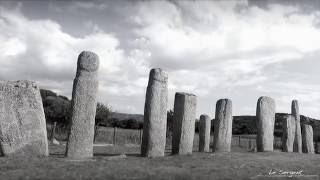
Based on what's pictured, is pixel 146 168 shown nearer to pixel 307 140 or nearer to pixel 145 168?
pixel 145 168

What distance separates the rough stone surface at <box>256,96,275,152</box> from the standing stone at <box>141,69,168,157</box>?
6.65 meters

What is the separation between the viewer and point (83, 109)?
13.2 metres

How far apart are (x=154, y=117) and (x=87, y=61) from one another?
2.84 metres

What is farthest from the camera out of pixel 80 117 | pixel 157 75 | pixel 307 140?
pixel 307 140

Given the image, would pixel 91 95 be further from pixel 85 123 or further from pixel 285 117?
pixel 285 117

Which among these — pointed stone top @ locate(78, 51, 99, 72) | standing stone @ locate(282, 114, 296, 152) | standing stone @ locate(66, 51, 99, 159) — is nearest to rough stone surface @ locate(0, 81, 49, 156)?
standing stone @ locate(66, 51, 99, 159)

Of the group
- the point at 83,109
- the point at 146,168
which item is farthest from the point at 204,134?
the point at 146,168

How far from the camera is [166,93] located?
14.8 metres

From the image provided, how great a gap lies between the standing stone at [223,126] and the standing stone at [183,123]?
297 cm

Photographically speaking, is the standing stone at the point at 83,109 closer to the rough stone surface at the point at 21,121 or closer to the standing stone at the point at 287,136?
the rough stone surface at the point at 21,121

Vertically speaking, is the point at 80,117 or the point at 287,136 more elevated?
the point at 80,117

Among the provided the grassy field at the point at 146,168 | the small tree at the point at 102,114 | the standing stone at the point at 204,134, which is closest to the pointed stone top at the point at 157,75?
the grassy field at the point at 146,168

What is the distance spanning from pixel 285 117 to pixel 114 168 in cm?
1446

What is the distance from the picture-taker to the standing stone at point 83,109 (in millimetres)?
13141
